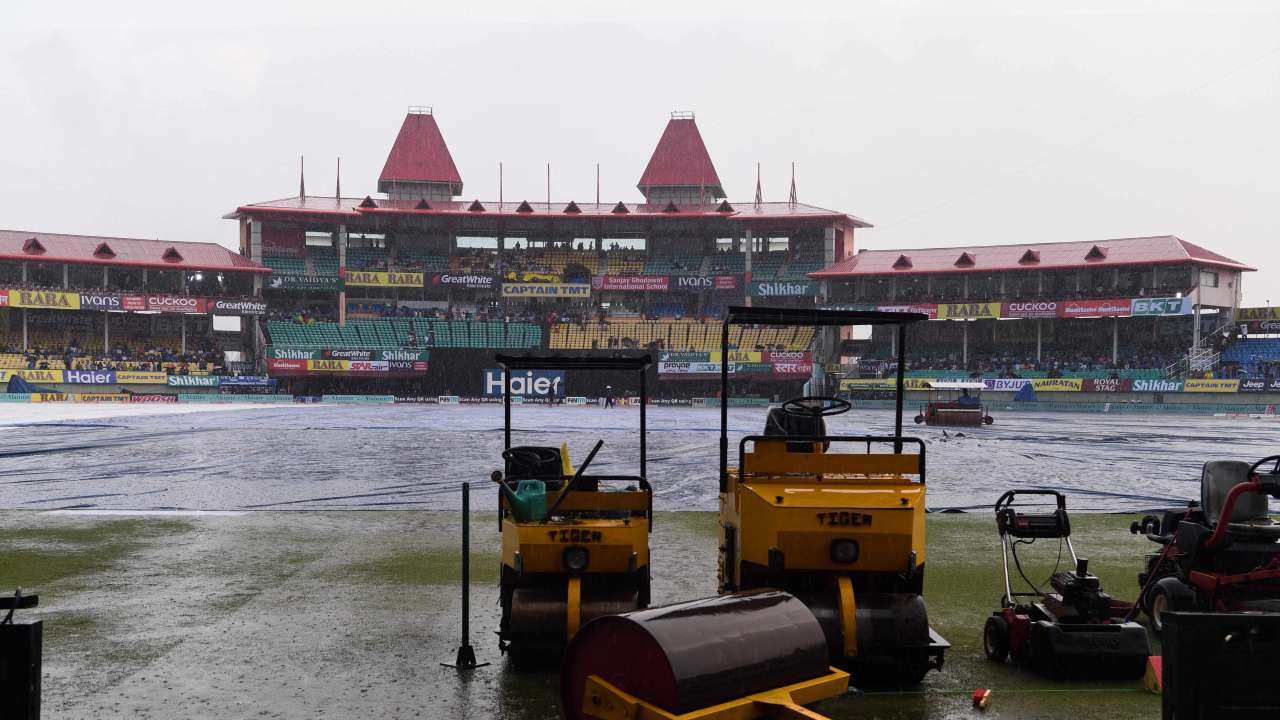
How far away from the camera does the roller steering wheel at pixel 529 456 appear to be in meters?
7.34

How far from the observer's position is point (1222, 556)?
6.89 meters

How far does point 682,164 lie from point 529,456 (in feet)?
229

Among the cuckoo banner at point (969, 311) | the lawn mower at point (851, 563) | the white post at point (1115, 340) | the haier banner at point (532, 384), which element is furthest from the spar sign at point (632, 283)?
the lawn mower at point (851, 563)

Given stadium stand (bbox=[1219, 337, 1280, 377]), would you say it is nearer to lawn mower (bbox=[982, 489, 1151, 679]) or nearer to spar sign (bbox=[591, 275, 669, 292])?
spar sign (bbox=[591, 275, 669, 292])

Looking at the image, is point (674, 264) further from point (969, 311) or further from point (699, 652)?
point (699, 652)

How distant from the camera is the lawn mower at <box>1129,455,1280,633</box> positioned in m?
6.64

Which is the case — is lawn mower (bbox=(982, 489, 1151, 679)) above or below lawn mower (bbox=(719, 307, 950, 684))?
below

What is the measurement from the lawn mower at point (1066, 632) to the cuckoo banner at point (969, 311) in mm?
59460

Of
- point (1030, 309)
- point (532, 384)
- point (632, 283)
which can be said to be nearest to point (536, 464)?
point (532, 384)

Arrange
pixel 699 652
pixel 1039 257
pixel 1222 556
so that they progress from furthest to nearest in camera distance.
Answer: pixel 1039 257 < pixel 1222 556 < pixel 699 652

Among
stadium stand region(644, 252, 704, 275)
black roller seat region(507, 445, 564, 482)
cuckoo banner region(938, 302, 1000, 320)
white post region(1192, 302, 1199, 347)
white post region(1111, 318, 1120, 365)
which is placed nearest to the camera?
black roller seat region(507, 445, 564, 482)

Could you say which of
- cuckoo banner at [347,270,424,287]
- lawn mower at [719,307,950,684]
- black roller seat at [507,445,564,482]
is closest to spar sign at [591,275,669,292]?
cuckoo banner at [347,270,424,287]

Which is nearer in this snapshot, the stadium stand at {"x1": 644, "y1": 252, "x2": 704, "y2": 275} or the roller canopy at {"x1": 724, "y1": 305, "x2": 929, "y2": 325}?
the roller canopy at {"x1": 724, "y1": 305, "x2": 929, "y2": 325}

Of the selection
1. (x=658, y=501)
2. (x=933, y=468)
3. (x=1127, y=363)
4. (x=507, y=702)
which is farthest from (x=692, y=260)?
(x=507, y=702)
